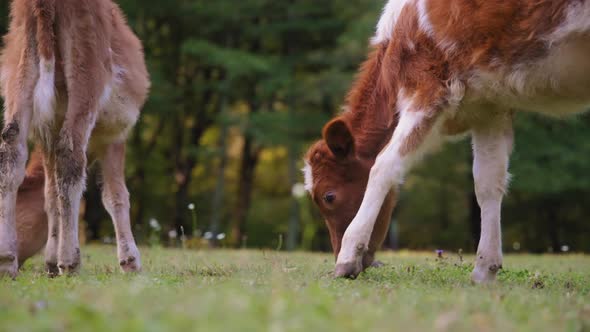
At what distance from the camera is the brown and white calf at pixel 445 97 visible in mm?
4691

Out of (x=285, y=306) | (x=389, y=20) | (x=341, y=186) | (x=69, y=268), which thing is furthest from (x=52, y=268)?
(x=389, y=20)

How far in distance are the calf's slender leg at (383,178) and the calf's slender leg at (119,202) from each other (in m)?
1.79

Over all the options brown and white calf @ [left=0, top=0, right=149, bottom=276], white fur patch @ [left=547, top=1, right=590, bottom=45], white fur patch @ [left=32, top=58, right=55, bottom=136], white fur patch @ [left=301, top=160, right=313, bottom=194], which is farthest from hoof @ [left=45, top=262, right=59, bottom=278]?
white fur patch @ [left=547, top=1, right=590, bottom=45]

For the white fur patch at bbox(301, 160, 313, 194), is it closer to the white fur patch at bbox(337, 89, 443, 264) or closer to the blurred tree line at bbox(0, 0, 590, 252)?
the white fur patch at bbox(337, 89, 443, 264)

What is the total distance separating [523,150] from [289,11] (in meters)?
8.20

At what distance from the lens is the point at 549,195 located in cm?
2197

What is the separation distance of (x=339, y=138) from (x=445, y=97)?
1094 millimetres

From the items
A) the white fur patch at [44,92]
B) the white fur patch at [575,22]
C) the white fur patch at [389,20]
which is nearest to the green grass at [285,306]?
the white fur patch at [44,92]

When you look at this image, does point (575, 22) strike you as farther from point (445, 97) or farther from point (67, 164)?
point (67, 164)

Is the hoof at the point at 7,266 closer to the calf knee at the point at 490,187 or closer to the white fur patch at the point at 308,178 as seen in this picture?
the white fur patch at the point at 308,178

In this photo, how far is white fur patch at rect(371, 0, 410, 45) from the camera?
18.6 ft

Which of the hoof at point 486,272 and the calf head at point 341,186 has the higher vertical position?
the calf head at point 341,186

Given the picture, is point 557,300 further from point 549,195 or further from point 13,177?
point 549,195

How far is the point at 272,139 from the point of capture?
778 inches
